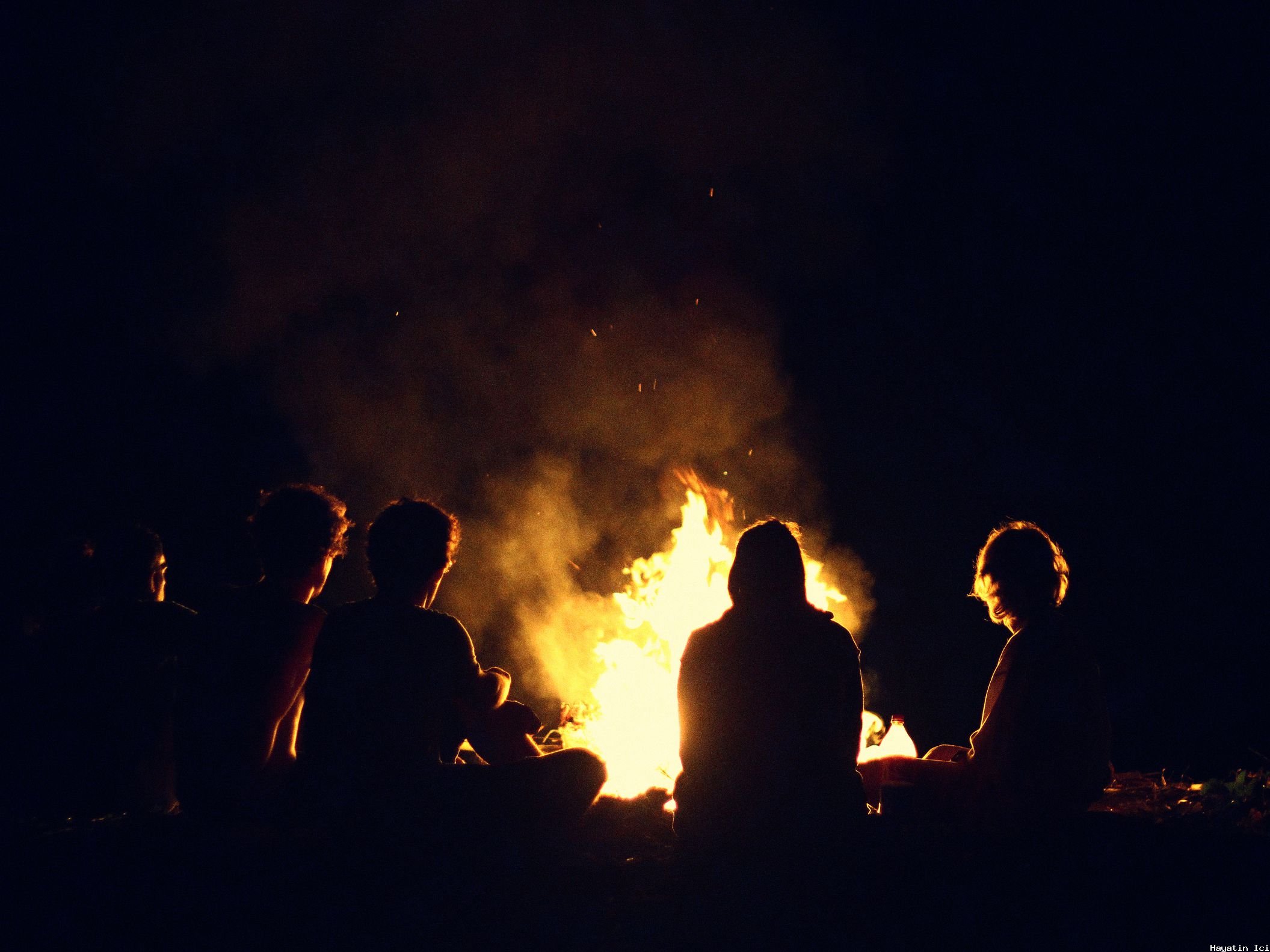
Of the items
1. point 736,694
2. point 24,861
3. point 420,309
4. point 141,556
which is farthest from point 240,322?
point 736,694

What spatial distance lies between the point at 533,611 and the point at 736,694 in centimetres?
623

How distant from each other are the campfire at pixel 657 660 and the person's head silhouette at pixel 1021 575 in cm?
92

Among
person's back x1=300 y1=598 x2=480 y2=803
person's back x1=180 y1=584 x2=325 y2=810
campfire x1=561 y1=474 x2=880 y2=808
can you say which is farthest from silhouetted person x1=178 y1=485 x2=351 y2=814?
campfire x1=561 y1=474 x2=880 y2=808

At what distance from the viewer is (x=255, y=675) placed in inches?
104

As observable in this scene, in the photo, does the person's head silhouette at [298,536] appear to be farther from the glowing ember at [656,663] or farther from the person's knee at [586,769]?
the glowing ember at [656,663]

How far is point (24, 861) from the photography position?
101 inches

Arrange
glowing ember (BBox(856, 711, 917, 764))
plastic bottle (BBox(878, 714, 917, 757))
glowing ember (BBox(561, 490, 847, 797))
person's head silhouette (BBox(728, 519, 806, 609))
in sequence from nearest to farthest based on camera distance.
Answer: person's head silhouette (BBox(728, 519, 806, 609))
glowing ember (BBox(856, 711, 917, 764))
plastic bottle (BBox(878, 714, 917, 757))
glowing ember (BBox(561, 490, 847, 797))

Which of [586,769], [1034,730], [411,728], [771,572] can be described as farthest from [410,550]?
[1034,730]

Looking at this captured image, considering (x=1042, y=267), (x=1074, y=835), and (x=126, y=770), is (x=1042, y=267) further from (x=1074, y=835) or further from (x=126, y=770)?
(x=126, y=770)

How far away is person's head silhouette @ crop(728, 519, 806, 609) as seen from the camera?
2.67 metres

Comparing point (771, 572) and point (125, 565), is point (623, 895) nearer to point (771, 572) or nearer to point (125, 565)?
point (771, 572)

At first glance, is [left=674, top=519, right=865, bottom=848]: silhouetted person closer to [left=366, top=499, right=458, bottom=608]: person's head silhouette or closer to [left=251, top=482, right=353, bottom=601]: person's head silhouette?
[left=366, top=499, right=458, bottom=608]: person's head silhouette

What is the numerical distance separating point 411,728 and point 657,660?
8.95 ft

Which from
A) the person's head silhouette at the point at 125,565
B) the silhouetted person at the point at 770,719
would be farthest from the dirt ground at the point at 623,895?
the person's head silhouette at the point at 125,565
